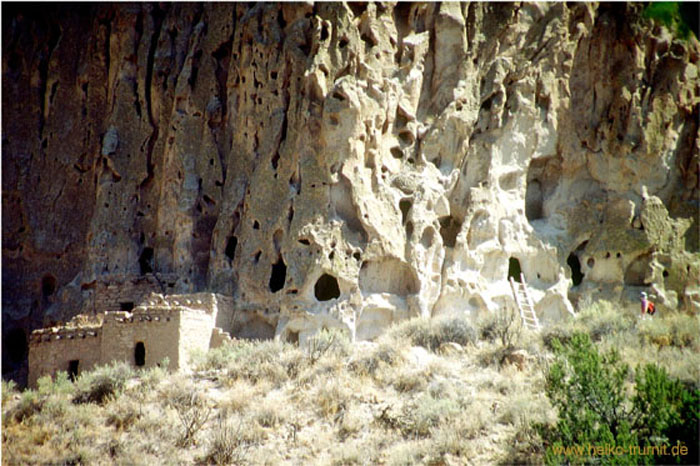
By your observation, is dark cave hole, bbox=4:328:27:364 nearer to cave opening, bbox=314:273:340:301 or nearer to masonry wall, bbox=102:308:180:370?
masonry wall, bbox=102:308:180:370

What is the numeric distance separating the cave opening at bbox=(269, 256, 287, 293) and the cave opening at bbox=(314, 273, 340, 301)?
0.88 meters

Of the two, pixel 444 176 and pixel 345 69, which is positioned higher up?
pixel 345 69

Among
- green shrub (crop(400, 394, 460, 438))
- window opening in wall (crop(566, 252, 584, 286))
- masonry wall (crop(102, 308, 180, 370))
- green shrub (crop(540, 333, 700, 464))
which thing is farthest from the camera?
window opening in wall (crop(566, 252, 584, 286))

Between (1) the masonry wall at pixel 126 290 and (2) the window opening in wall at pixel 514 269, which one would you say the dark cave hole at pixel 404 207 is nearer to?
(2) the window opening in wall at pixel 514 269

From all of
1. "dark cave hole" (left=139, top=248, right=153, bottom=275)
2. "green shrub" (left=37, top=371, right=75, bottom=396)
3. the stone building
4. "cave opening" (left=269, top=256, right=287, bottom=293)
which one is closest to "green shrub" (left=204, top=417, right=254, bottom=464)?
"green shrub" (left=37, top=371, right=75, bottom=396)

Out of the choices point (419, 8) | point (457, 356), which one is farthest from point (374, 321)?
point (419, 8)

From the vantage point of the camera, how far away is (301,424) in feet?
42.0

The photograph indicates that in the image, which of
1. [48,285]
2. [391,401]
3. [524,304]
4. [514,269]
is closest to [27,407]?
[391,401]

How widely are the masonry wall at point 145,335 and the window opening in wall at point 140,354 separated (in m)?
0.22

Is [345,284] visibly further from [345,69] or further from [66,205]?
[66,205]

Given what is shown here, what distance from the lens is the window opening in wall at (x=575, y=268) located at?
21500mm

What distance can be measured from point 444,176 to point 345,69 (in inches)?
152

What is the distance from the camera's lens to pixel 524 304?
19688mm

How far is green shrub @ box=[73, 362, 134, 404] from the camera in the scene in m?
14.4
